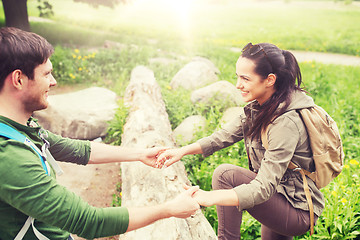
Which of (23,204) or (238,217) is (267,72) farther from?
(23,204)

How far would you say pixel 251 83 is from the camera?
6.57 ft

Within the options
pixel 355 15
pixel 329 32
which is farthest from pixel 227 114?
pixel 355 15

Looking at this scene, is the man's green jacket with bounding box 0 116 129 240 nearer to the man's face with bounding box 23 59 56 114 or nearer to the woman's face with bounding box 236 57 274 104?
the man's face with bounding box 23 59 56 114

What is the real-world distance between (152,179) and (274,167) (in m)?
1.22

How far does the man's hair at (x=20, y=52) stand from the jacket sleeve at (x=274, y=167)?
54.2 inches

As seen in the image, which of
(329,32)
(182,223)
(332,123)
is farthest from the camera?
(329,32)

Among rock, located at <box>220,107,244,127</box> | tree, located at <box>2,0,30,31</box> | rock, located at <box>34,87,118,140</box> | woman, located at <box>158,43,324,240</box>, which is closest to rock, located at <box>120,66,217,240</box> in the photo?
woman, located at <box>158,43,324,240</box>

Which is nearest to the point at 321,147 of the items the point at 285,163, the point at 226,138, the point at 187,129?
the point at 285,163

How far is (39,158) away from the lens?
1.49 metres

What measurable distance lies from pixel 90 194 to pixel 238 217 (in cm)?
222

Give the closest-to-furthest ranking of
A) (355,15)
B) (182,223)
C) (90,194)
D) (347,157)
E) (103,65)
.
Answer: (182,223) < (90,194) < (347,157) < (103,65) < (355,15)

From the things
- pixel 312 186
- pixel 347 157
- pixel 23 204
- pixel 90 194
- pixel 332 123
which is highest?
pixel 332 123

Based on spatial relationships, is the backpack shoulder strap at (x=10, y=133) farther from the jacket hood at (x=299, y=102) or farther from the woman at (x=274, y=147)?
the jacket hood at (x=299, y=102)

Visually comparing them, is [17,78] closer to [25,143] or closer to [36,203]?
[25,143]
